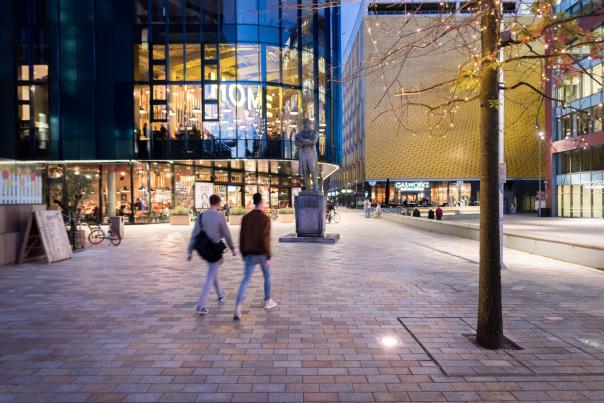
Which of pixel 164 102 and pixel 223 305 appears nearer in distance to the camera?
pixel 223 305

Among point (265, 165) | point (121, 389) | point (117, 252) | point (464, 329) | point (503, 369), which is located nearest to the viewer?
point (121, 389)

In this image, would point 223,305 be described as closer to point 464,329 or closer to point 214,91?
point 464,329

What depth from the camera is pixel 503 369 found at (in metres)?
4.59

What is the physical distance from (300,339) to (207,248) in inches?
87.0

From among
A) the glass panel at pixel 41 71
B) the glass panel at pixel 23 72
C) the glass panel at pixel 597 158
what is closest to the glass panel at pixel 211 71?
the glass panel at pixel 41 71

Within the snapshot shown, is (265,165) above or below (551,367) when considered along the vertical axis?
above

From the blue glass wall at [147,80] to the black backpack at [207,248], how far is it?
81.8 feet

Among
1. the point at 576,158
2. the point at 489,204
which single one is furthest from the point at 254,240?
the point at 576,158

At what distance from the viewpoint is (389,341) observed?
5.53 meters

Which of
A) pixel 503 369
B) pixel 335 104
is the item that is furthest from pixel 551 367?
pixel 335 104

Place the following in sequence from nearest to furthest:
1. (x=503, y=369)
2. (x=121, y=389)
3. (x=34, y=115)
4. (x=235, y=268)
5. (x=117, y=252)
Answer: (x=121, y=389), (x=503, y=369), (x=235, y=268), (x=117, y=252), (x=34, y=115)

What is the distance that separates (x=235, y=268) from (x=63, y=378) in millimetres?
6938

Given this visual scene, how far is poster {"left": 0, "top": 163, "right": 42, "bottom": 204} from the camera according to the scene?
11.8 meters

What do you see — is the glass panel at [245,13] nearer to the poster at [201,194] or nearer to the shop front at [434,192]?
the poster at [201,194]
